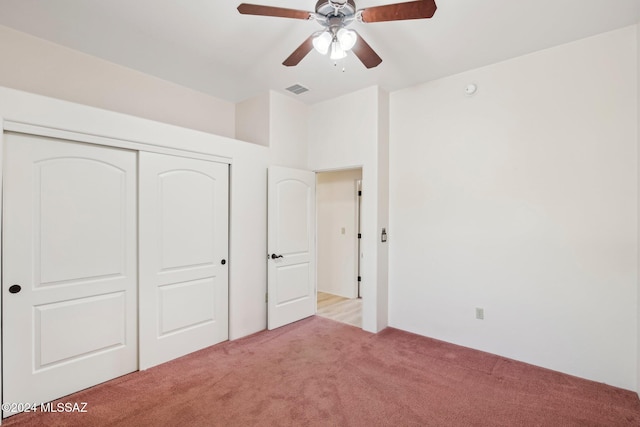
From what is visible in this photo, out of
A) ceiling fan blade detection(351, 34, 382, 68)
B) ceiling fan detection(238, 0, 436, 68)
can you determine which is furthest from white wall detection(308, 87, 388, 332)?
ceiling fan detection(238, 0, 436, 68)

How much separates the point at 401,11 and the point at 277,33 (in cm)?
115

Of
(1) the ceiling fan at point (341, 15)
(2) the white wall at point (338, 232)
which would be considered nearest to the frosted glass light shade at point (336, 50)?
(1) the ceiling fan at point (341, 15)

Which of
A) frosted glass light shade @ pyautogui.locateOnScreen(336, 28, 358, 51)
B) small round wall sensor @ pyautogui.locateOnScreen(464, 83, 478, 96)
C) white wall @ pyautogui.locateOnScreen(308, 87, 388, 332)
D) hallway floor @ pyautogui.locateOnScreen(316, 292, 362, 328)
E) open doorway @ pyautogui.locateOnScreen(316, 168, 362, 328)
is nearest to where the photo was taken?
frosted glass light shade @ pyautogui.locateOnScreen(336, 28, 358, 51)

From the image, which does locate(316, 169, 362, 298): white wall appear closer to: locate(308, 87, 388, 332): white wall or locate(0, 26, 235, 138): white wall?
locate(308, 87, 388, 332): white wall

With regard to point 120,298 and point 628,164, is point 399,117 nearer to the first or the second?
point 628,164

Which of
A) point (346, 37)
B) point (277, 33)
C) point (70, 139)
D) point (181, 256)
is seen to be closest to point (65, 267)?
point (181, 256)

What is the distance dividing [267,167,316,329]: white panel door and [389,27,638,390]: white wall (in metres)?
1.19

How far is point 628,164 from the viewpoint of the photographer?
7.80 feet

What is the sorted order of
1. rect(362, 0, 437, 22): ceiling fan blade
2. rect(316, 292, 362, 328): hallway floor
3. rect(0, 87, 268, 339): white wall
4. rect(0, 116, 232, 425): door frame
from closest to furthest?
rect(362, 0, 437, 22): ceiling fan blade, rect(0, 116, 232, 425): door frame, rect(0, 87, 268, 339): white wall, rect(316, 292, 362, 328): hallway floor

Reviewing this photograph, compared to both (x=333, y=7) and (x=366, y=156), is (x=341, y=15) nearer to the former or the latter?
(x=333, y=7)

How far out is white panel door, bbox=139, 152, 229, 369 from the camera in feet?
8.84

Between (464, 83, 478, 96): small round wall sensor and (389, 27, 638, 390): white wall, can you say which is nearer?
(389, 27, 638, 390): white wall

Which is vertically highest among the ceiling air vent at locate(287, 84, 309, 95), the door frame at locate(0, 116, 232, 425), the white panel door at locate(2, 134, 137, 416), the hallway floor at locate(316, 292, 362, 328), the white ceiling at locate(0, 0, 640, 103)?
the ceiling air vent at locate(287, 84, 309, 95)

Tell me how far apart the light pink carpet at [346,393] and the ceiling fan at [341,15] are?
2.52 m
